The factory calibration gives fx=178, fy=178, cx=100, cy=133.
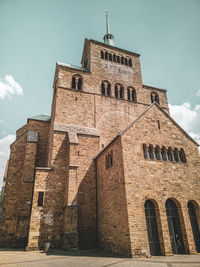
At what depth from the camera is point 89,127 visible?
67.2 feet

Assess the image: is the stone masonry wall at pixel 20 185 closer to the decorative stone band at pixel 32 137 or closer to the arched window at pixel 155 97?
the decorative stone band at pixel 32 137

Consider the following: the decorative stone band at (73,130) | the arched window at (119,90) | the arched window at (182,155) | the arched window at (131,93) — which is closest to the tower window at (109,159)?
the decorative stone band at (73,130)

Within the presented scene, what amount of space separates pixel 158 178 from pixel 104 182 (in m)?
4.64

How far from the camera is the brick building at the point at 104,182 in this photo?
11945 mm

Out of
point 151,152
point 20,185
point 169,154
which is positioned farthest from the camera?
point 20,185

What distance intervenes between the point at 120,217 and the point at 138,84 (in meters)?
19.8

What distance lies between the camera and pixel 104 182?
15.4m

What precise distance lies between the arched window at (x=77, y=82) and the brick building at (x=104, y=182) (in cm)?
13

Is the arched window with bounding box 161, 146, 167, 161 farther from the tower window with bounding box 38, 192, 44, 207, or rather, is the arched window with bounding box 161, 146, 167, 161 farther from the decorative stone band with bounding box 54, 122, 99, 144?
the tower window with bounding box 38, 192, 44, 207

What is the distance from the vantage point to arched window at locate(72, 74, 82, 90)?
22891mm

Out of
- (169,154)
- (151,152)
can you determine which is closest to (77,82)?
(151,152)

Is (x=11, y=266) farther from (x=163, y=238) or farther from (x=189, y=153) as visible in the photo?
(x=189, y=153)

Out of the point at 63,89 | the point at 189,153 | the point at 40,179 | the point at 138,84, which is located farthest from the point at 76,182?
the point at 138,84

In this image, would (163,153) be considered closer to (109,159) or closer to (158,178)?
(158,178)
